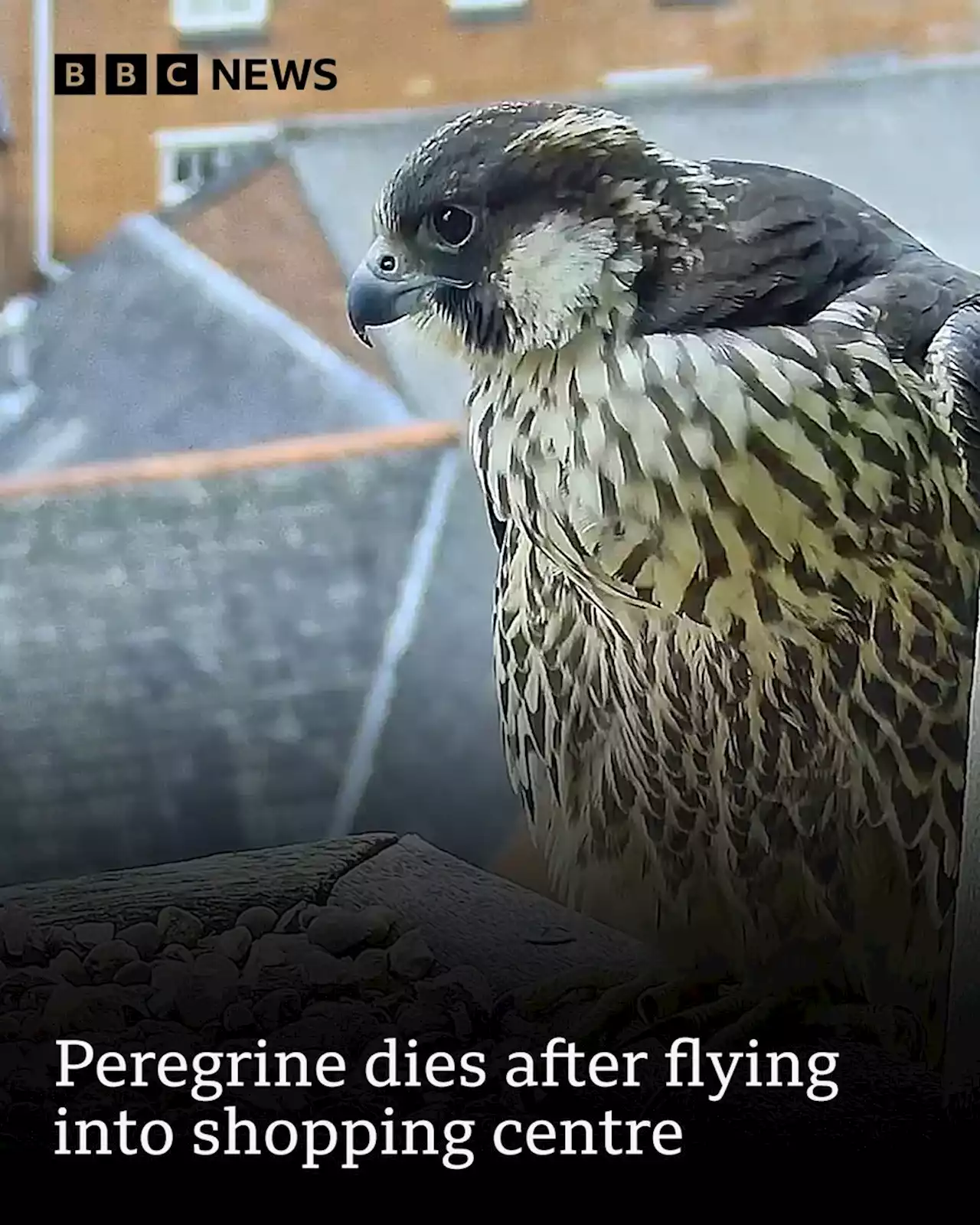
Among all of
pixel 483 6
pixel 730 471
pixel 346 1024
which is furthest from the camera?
pixel 346 1024

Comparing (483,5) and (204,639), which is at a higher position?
(483,5)

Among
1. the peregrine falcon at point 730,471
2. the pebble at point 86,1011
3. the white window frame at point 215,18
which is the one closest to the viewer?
the peregrine falcon at point 730,471

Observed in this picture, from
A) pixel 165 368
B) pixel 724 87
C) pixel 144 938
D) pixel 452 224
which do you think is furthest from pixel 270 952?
pixel 724 87

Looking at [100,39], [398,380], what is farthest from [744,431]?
[100,39]

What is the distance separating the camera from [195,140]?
1350 millimetres

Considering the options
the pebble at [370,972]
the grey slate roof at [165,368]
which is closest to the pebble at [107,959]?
the pebble at [370,972]

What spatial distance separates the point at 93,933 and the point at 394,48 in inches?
36.9

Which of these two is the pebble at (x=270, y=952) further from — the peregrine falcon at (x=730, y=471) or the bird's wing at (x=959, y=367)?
the bird's wing at (x=959, y=367)

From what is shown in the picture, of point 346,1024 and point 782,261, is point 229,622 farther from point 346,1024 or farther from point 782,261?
point 782,261

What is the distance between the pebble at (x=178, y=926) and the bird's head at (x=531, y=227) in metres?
0.66

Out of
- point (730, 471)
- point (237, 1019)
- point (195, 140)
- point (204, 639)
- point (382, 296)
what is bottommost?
point (237, 1019)

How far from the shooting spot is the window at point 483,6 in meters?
1.31

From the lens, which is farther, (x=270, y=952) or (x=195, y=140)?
(x=270, y=952)

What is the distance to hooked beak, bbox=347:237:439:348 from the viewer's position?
125cm
